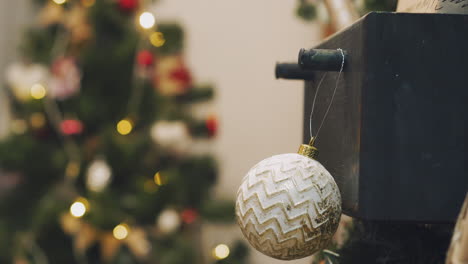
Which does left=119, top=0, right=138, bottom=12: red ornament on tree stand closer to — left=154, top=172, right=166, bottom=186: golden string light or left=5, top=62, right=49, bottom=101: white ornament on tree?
left=5, top=62, right=49, bottom=101: white ornament on tree

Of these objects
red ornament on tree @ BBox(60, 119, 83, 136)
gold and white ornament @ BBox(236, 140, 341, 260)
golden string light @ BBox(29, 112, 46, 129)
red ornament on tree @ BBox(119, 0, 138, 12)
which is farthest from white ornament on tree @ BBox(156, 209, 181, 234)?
gold and white ornament @ BBox(236, 140, 341, 260)

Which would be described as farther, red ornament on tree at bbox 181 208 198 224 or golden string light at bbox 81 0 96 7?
golden string light at bbox 81 0 96 7

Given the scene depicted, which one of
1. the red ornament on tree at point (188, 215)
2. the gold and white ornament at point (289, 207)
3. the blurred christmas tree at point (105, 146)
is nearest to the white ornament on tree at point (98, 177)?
the blurred christmas tree at point (105, 146)

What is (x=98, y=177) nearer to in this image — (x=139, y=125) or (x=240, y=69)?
(x=139, y=125)

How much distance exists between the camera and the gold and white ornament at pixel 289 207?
1.77ft

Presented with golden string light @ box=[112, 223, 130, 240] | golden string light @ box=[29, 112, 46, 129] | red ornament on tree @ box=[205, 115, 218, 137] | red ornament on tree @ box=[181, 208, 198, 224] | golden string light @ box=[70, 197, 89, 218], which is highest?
golden string light @ box=[29, 112, 46, 129]

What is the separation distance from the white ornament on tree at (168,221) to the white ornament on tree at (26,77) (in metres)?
0.65

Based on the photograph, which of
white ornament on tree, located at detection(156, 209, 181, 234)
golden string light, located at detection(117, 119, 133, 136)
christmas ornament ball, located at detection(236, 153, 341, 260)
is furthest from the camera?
golden string light, located at detection(117, 119, 133, 136)

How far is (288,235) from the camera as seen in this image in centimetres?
54

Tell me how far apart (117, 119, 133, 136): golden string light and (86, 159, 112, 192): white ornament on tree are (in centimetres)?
14

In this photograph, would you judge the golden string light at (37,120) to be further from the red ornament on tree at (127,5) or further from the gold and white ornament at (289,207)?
the gold and white ornament at (289,207)

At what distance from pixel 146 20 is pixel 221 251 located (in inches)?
34.2

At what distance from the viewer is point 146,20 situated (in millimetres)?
2043

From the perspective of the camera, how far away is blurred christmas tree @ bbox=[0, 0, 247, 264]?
1.92m
